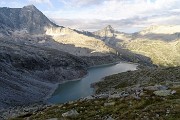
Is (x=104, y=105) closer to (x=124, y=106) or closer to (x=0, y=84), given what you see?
(x=124, y=106)

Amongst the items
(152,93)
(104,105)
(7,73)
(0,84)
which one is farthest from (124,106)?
(7,73)

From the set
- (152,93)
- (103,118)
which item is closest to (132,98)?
(152,93)

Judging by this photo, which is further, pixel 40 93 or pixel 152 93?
pixel 40 93

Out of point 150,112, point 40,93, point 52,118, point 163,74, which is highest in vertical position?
point 150,112

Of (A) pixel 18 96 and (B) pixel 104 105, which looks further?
(A) pixel 18 96

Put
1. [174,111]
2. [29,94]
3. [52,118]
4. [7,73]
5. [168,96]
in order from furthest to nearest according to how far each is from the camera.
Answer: [7,73], [29,94], [168,96], [52,118], [174,111]

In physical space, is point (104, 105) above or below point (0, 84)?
above

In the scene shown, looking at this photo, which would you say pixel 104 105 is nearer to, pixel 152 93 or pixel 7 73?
pixel 152 93

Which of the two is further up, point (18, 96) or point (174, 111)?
point (174, 111)

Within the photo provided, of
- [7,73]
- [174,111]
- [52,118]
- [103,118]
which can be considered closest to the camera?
[174,111]
